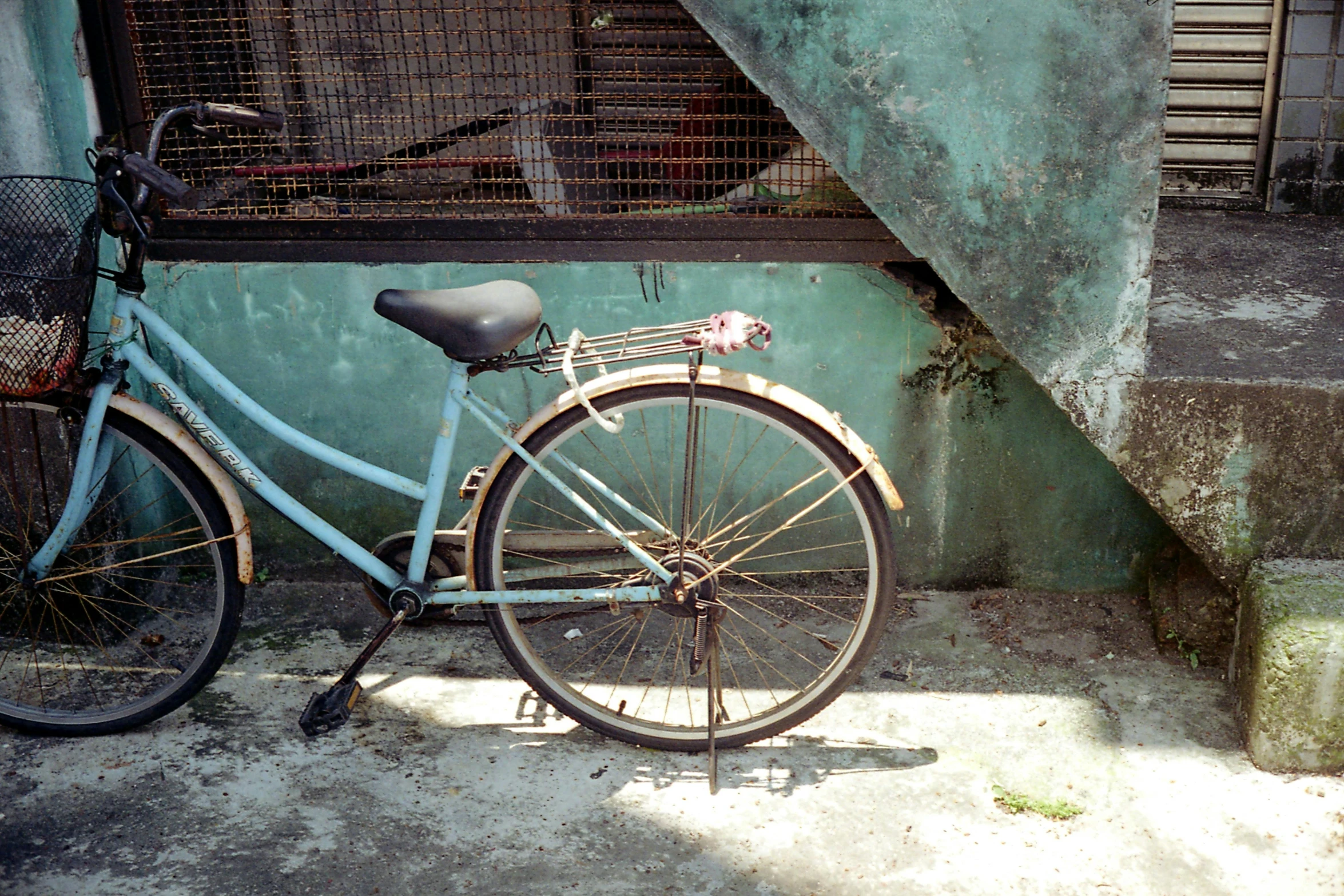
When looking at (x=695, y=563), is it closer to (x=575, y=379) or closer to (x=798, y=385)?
(x=575, y=379)

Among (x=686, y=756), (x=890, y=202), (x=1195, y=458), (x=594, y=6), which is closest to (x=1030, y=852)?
(x=686, y=756)

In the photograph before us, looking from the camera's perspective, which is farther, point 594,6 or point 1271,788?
point 594,6

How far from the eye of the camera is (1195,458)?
331 cm

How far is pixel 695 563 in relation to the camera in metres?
3.18

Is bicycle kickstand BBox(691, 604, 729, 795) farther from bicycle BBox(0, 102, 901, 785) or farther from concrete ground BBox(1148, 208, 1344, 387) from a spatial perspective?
concrete ground BBox(1148, 208, 1344, 387)

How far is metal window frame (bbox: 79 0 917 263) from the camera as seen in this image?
373cm

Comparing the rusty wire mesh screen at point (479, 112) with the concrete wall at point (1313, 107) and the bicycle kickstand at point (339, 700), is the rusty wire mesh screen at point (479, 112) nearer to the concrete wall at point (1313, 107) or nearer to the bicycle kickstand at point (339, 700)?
the bicycle kickstand at point (339, 700)

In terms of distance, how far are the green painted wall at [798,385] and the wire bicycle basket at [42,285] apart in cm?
82

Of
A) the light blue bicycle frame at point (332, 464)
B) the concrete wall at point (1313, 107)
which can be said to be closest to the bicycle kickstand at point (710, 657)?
the light blue bicycle frame at point (332, 464)

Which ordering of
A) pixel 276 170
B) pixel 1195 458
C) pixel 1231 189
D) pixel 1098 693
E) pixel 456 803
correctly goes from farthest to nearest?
pixel 1231 189, pixel 276 170, pixel 1098 693, pixel 1195 458, pixel 456 803

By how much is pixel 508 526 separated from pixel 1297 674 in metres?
2.47

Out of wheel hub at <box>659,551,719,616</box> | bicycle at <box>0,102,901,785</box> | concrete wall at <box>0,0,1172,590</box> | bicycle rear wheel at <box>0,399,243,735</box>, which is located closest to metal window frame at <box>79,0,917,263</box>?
concrete wall at <box>0,0,1172,590</box>

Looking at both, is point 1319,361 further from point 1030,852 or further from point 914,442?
point 1030,852

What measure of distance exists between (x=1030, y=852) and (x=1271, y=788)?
77cm
